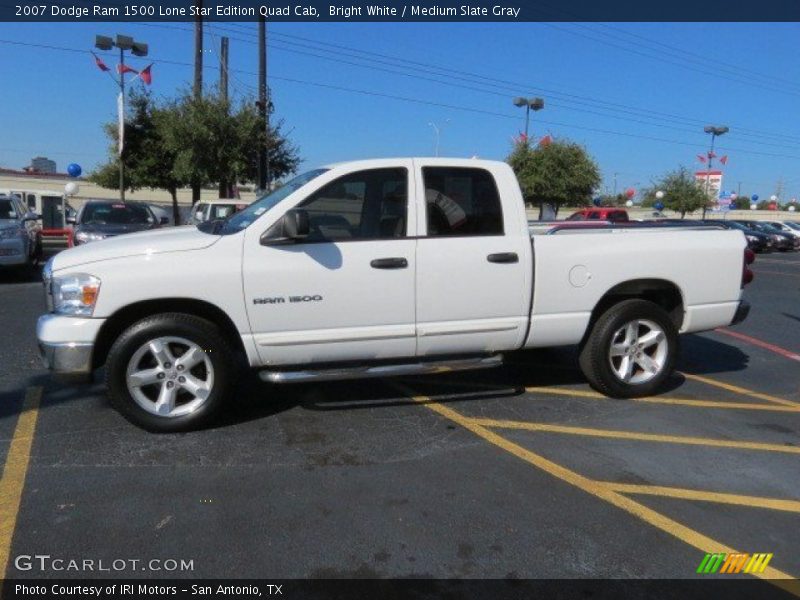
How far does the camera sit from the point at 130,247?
428 centimetres

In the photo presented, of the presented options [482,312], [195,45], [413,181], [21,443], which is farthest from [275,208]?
[195,45]

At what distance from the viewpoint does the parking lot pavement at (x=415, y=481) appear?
3.06m

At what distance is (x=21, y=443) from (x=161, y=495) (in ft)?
4.45

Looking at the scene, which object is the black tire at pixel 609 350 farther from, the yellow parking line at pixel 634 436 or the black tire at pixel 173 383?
the black tire at pixel 173 383

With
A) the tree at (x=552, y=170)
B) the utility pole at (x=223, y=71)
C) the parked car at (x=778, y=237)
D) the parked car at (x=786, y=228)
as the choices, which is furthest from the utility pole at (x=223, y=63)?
the parked car at (x=786, y=228)

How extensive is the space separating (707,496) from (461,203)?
253cm

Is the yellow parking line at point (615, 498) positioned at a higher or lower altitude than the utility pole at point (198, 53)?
lower

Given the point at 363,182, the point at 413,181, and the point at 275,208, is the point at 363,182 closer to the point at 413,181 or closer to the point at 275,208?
the point at 413,181

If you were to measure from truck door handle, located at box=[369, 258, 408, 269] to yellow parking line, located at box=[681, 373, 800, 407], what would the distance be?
3.32 meters

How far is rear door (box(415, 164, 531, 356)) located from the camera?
15.3 ft

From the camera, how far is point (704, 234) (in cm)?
545

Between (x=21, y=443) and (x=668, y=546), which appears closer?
(x=668, y=546)

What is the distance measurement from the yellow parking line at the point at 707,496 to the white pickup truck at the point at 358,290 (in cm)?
146
